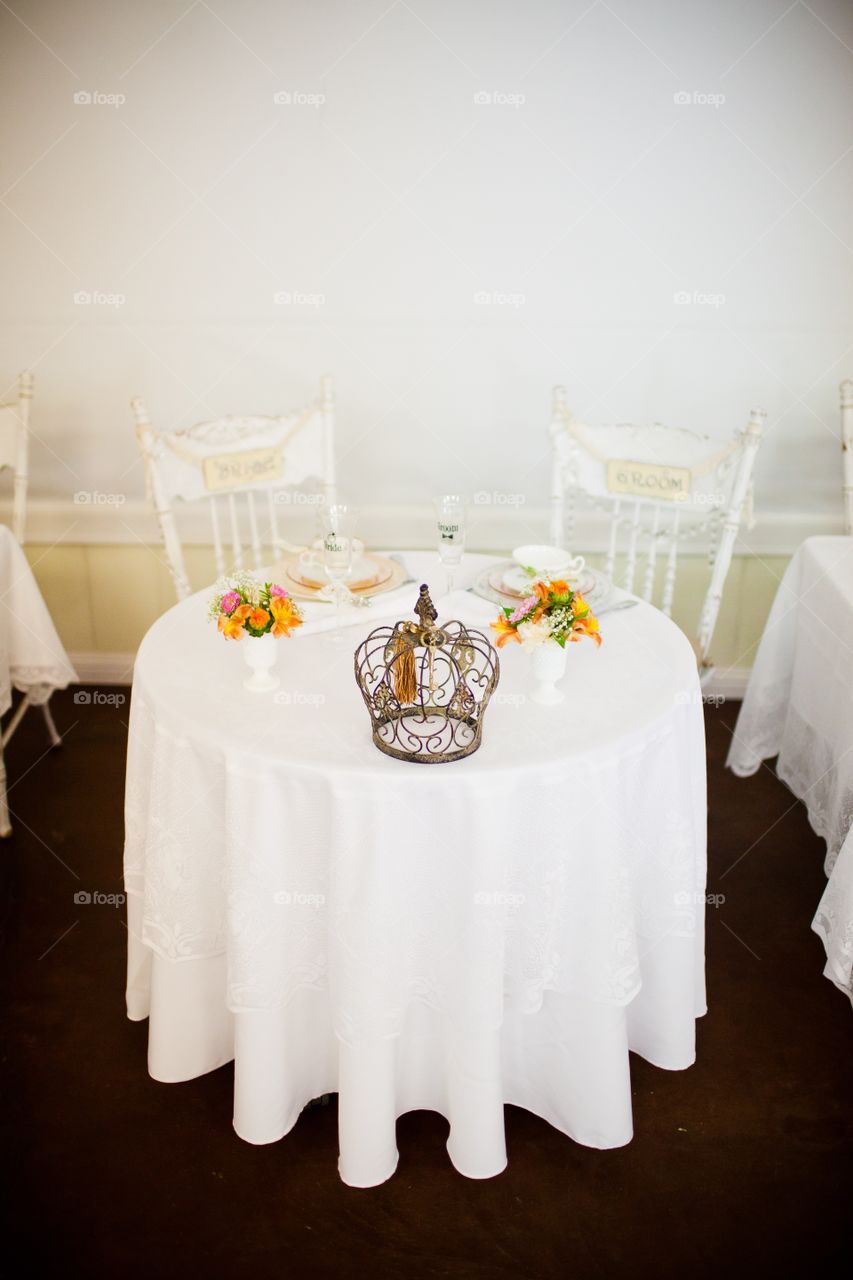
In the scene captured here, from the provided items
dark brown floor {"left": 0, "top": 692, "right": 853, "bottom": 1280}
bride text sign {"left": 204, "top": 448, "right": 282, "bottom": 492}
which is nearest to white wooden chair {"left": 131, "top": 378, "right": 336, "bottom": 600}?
bride text sign {"left": 204, "top": 448, "right": 282, "bottom": 492}

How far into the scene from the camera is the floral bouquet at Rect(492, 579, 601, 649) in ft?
4.82

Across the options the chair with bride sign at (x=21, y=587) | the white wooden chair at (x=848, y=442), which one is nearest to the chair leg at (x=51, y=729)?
the chair with bride sign at (x=21, y=587)

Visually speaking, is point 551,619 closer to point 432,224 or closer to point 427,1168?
point 427,1168

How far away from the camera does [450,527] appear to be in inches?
67.2

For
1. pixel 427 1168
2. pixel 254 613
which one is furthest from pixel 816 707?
pixel 254 613

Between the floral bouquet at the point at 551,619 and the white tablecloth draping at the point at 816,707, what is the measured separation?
2.46 feet

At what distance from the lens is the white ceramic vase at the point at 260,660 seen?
1550 mm

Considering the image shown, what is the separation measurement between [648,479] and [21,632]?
1.70m

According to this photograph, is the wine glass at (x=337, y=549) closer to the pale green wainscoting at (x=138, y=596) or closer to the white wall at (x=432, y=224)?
the white wall at (x=432, y=224)

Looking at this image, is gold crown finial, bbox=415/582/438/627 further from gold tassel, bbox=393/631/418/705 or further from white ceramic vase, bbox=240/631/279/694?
white ceramic vase, bbox=240/631/279/694

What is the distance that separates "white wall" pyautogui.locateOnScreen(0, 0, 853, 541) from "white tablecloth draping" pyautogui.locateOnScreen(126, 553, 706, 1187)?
1.49 metres

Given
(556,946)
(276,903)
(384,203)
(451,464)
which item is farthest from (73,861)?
(384,203)

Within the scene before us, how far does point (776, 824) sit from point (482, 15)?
96.6 inches

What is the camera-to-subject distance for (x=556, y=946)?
148cm
